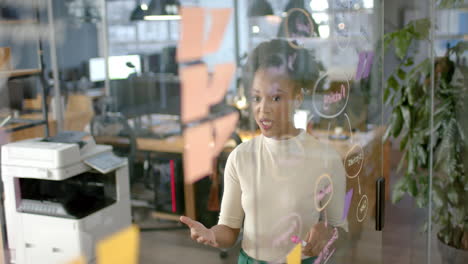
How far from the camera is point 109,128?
1061mm

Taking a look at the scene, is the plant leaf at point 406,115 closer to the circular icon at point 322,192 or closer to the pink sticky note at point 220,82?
the circular icon at point 322,192

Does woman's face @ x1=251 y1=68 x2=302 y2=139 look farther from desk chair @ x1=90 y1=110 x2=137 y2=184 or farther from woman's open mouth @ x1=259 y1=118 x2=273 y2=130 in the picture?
desk chair @ x1=90 y1=110 x2=137 y2=184

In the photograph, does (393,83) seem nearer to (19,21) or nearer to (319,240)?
(319,240)

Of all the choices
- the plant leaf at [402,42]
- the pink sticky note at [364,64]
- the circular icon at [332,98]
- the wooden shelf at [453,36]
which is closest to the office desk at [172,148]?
the circular icon at [332,98]

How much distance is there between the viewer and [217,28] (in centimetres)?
118

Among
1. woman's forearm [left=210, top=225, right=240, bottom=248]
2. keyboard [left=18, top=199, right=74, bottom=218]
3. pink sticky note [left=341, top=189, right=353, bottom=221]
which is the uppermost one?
keyboard [left=18, top=199, right=74, bottom=218]

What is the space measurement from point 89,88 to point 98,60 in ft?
0.22

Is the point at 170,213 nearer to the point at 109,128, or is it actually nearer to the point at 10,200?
the point at 109,128

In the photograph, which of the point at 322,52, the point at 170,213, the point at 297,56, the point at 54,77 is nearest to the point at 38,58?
the point at 54,77

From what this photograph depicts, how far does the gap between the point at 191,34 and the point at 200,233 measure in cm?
46

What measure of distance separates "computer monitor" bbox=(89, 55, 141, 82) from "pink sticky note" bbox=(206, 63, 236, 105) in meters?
0.20

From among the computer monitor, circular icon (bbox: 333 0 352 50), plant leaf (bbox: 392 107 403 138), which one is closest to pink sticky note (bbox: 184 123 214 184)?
the computer monitor

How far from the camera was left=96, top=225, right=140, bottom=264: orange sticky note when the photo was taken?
1.01 m

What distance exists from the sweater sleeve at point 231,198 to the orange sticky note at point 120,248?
0.23 meters
